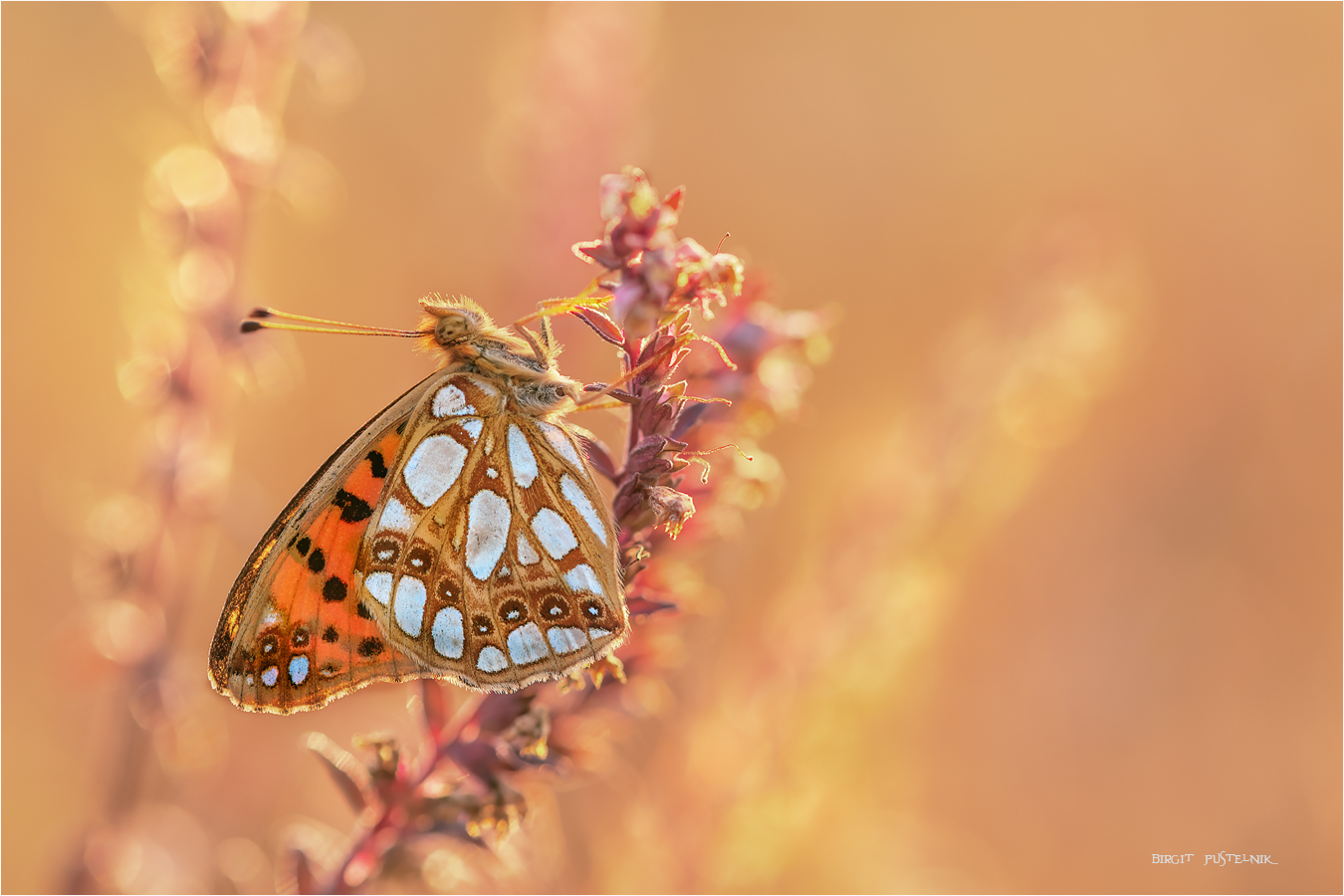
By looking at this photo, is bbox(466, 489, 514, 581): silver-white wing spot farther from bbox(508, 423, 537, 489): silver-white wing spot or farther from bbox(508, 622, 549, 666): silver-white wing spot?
bbox(508, 622, 549, 666): silver-white wing spot

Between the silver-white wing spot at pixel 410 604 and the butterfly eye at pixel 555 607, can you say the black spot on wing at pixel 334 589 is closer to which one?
the silver-white wing spot at pixel 410 604

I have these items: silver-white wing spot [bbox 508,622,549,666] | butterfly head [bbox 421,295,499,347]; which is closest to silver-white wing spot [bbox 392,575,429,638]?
silver-white wing spot [bbox 508,622,549,666]

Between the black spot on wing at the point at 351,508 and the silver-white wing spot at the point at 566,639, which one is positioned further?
the black spot on wing at the point at 351,508

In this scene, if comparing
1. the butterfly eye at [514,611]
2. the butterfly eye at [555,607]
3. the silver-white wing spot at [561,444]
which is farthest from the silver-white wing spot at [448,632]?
the silver-white wing spot at [561,444]

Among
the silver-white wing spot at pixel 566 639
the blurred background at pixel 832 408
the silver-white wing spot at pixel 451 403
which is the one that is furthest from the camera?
the blurred background at pixel 832 408

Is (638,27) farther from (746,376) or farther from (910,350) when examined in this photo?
(910,350)

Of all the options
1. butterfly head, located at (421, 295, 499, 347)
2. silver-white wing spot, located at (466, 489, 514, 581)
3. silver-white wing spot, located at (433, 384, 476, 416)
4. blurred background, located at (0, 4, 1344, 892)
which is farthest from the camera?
blurred background, located at (0, 4, 1344, 892)
